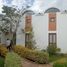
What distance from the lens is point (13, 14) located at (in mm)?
31156

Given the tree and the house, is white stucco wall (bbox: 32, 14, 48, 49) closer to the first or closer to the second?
the house

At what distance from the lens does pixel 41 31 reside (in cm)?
3109

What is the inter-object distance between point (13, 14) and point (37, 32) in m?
3.19

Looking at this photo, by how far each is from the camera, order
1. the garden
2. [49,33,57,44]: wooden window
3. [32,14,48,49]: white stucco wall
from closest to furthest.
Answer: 1. the garden
2. [49,33,57,44]: wooden window
3. [32,14,48,49]: white stucco wall

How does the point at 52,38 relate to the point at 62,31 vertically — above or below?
below

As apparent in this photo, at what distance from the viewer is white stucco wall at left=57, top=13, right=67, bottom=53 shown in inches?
1177

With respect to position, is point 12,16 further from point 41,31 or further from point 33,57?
point 33,57

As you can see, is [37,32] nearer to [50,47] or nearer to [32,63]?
[50,47]

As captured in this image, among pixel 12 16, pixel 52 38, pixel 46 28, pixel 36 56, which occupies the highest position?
pixel 12 16

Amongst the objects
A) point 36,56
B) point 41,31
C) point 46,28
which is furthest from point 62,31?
point 36,56

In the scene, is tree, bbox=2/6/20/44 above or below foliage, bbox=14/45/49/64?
above

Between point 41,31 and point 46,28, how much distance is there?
0.63 meters

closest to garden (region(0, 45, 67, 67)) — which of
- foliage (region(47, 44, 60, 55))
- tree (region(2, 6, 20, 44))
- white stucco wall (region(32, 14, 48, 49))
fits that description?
foliage (region(47, 44, 60, 55))

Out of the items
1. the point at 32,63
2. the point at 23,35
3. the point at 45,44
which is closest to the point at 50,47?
the point at 45,44
